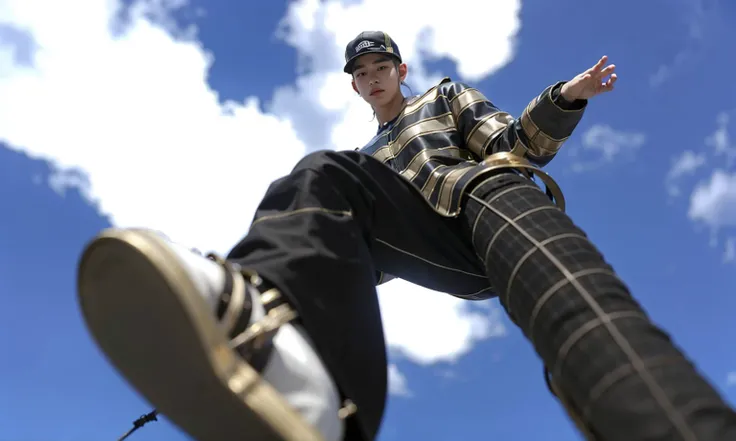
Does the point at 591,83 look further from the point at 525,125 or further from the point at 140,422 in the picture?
the point at 140,422

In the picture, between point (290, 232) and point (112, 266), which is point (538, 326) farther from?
point (112, 266)

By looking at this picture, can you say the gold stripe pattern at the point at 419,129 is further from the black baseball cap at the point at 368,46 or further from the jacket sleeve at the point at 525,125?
the black baseball cap at the point at 368,46

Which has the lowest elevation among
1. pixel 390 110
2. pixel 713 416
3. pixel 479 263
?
pixel 713 416

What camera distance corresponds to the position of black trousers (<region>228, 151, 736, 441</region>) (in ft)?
4.31

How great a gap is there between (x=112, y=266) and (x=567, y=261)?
3.91 ft

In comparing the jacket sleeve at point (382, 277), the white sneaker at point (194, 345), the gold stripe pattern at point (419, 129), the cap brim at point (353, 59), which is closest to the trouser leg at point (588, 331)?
the white sneaker at point (194, 345)

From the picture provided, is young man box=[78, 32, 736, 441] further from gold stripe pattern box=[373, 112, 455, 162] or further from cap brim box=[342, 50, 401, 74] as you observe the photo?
cap brim box=[342, 50, 401, 74]

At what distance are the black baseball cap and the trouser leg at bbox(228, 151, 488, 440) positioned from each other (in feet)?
4.35

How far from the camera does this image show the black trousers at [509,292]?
1.31 meters

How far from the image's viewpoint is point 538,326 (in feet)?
5.37

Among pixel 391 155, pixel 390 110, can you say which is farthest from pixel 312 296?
pixel 390 110

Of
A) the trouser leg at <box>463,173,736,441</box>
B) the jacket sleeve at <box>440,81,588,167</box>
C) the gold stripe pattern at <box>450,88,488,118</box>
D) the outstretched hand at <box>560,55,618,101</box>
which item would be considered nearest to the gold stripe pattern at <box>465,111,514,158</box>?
the jacket sleeve at <box>440,81,588,167</box>

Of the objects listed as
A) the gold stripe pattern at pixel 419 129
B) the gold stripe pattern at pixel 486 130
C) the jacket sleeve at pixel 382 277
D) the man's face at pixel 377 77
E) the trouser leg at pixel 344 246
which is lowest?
the trouser leg at pixel 344 246

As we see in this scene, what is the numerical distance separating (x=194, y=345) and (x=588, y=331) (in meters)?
0.96
